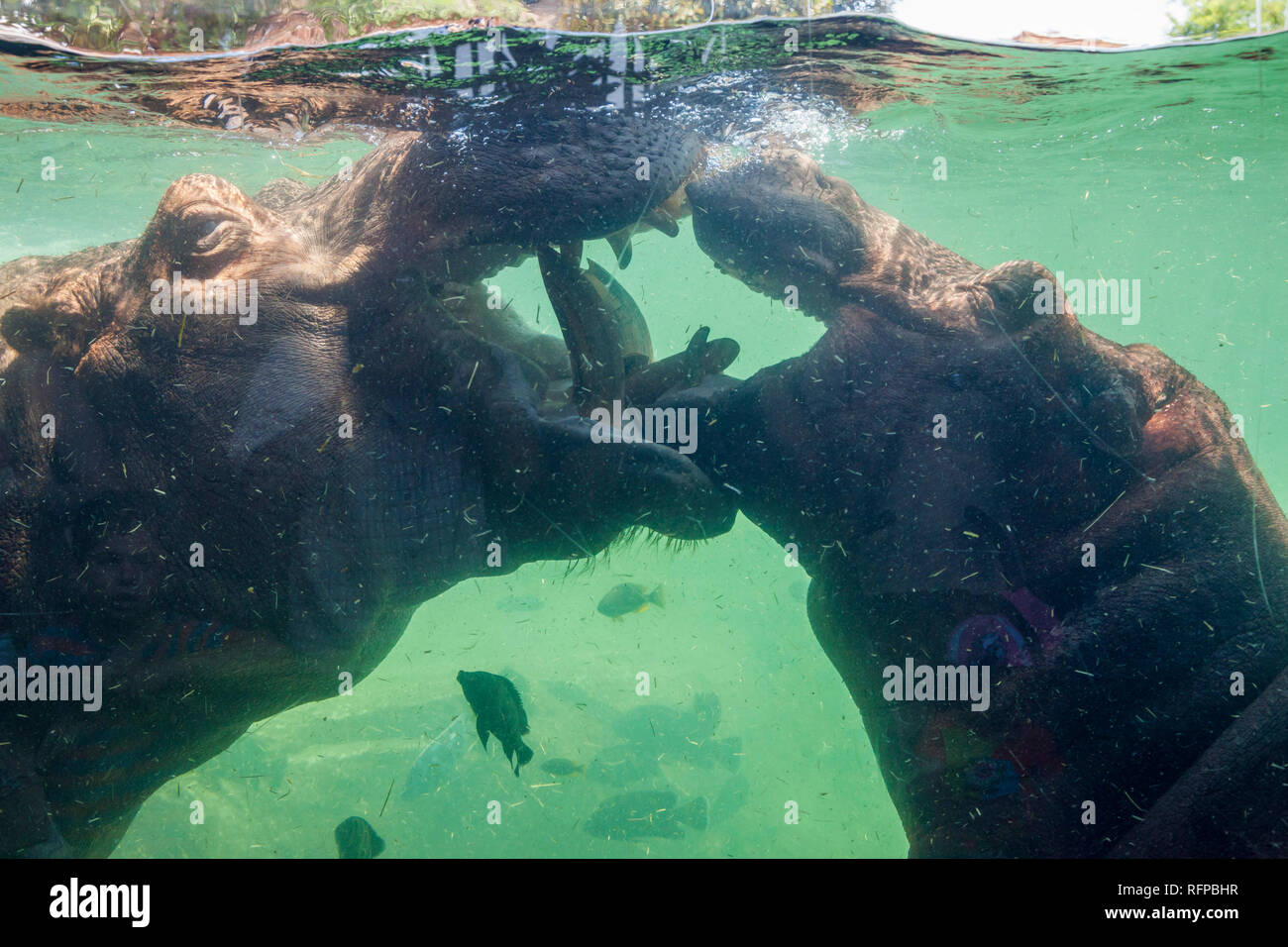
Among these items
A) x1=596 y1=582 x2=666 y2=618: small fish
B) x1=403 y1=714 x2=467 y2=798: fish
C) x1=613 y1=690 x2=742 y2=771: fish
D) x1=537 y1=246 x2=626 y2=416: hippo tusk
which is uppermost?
x1=537 y1=246 x2=626 y2=416: hippo tusk

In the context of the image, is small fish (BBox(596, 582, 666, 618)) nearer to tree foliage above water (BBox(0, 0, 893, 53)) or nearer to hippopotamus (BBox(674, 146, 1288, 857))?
hippopotamus (BBox(674, 146, 1288, 857))

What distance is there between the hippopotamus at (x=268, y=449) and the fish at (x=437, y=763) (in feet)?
16.2

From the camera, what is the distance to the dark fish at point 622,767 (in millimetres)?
10523

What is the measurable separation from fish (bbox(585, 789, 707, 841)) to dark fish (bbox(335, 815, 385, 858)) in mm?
3356

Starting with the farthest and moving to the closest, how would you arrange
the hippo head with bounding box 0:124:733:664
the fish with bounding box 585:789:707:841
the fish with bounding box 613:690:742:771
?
the fish with bounding box 613:690:742:771
the fish with bounding box 585:789:707:841
the hippo head with bounding box 0:124:733:664

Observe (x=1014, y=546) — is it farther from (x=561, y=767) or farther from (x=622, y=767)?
(x=622, y=767)

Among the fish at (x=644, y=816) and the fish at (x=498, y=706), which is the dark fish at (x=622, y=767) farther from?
the fish at (x=498, y=706)

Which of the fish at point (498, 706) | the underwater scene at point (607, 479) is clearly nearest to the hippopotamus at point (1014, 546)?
the underwater scene at point (607, 479)

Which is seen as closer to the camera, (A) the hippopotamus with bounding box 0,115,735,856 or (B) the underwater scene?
(B) the underwater scene

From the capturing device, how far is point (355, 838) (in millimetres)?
5410

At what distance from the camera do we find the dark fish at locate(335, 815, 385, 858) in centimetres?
536

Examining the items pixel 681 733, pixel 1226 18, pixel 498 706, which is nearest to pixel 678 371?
pixel 498 706

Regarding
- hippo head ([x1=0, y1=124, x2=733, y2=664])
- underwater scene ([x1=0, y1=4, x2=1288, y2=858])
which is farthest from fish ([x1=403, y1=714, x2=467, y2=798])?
hippo head ([x1=0, y1=124, x2=733, y2=664])

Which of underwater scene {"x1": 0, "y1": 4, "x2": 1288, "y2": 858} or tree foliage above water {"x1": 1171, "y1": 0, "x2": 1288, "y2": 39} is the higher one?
tree foliage above water {"x1": 1171, "y1": 0, "x2": 1288, "y2": 39}
